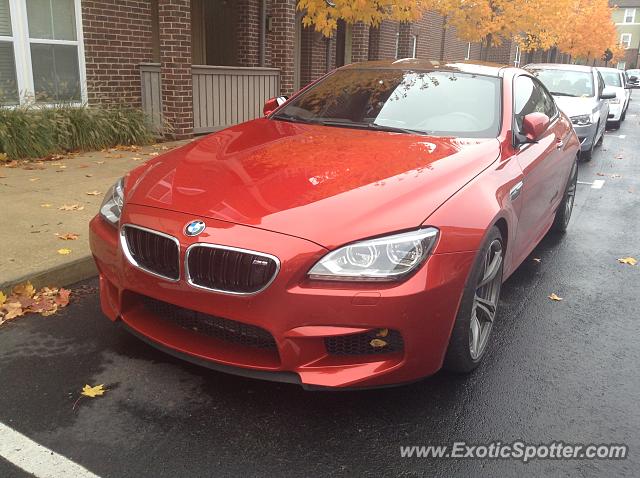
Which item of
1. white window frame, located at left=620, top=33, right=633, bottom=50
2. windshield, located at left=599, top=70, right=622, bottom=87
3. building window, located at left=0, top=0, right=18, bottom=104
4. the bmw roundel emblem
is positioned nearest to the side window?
the bmw roundel emblem

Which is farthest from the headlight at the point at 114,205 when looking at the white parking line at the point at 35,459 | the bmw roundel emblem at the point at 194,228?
the white parking line at the point at 35,459

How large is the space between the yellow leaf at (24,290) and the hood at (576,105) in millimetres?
8669

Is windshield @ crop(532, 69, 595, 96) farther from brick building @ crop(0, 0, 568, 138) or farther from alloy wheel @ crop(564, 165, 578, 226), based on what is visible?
alloy wheel @ crop(564, 165, 578, 226)

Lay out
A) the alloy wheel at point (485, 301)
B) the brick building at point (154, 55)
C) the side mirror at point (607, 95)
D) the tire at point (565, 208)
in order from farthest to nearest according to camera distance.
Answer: the side mirror at point (607, 95) < the brick building at point (154, 55) < the tire at point (565, 208) < the alloy wheel at point (485, 301)

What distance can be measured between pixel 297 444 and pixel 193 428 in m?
0.47

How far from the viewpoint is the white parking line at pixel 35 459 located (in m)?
2.33

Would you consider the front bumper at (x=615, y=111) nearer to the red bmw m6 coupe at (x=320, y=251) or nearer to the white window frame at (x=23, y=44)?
the white window frame at (x=23, y=44)

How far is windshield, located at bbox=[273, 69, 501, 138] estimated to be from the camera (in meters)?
3.87

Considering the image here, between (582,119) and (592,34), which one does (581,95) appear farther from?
(592,34)

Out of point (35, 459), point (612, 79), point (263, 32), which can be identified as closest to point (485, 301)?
point (35, 459)

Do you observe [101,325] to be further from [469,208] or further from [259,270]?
[469,208]

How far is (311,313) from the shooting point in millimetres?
2447

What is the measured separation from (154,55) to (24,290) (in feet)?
25.1

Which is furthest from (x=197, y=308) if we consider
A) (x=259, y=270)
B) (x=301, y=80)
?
(x=301, y=80)
